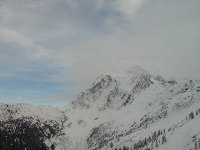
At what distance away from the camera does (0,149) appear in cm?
11319

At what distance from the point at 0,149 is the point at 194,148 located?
125379 millimetres

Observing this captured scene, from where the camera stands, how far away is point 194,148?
638ft

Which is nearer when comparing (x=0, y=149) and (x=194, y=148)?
(x=0, y=149)
